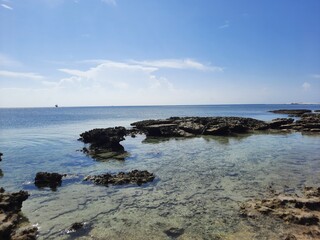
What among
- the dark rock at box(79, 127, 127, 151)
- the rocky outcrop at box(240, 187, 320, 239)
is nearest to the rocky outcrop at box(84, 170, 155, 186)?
the rocky outcrop at box(240, 187, 320, 239)

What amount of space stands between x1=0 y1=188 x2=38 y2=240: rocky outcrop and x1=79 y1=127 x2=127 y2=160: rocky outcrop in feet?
45.8

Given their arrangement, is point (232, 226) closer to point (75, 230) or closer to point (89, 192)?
point (75, 230)

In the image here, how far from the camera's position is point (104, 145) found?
3394 cm

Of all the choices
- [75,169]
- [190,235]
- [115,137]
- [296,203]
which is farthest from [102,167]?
[296,203]

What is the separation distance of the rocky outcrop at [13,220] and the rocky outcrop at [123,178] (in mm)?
5351

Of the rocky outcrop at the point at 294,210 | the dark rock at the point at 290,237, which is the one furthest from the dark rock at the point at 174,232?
the dark rock at the point at 290,237

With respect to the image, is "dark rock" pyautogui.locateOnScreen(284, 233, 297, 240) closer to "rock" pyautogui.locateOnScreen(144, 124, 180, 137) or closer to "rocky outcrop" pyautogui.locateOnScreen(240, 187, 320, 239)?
"rocky outcrop" pyautogui.locateOnScreen(240, 187, 320, 239)

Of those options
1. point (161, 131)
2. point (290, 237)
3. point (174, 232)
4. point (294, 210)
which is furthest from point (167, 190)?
point (161, 131)

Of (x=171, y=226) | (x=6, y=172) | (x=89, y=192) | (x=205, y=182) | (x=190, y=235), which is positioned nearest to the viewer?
(x=190, y=235)

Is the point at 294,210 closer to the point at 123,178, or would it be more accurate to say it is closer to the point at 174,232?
the point at 174,232

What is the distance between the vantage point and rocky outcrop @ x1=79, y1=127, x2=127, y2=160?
30.4 m

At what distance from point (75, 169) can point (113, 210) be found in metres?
10.6

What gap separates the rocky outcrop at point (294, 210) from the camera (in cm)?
1185

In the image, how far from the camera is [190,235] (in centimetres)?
1173
